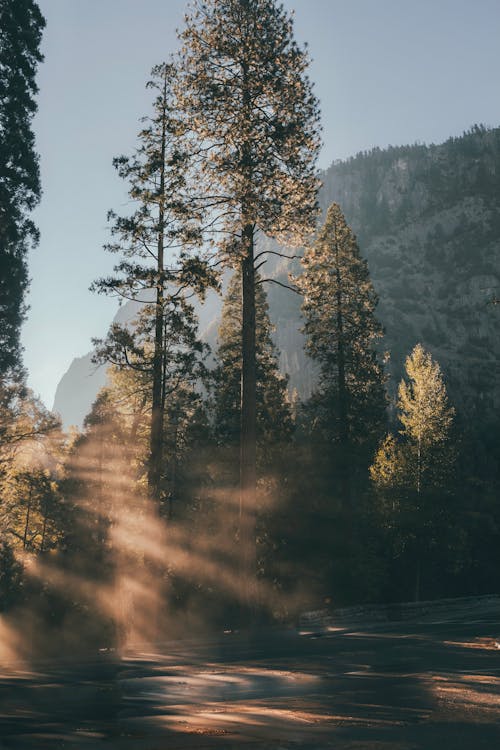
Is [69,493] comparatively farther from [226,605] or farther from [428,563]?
[428,563]

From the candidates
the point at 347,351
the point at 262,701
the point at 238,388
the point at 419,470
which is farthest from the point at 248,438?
the point at 419,470

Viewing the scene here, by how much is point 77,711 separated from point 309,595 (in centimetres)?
2394

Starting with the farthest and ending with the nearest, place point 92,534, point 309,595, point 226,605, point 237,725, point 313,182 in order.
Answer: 1. point 92,534
2. point 309,595
3. point 226,605
4. point 313,182
5. point 237,725

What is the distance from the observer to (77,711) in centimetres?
578

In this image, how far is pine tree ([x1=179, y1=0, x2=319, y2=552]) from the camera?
19047mm

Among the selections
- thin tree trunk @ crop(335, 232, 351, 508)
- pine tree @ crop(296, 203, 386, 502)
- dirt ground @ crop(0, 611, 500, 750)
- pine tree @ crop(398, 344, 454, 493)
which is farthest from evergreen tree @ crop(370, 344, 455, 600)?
dirt ground @ crop(0, 611, 500, 750)

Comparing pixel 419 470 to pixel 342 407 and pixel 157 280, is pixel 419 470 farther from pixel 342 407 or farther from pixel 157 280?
pixel 157 280

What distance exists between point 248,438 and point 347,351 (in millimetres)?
16713

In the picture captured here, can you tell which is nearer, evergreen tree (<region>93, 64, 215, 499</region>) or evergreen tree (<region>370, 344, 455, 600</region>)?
evergreen tree (<region>93, 64, 215, 499</region>)

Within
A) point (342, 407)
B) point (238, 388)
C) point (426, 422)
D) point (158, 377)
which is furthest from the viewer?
point (426, 422)

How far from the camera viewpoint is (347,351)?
110ft

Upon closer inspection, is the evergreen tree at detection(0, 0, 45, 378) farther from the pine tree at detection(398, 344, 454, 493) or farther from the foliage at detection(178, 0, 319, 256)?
the pine tree at detection(398, 344, 454, 493)

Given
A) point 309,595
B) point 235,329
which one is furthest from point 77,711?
point 235,329

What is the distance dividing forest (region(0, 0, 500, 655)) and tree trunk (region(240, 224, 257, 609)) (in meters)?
0.06
